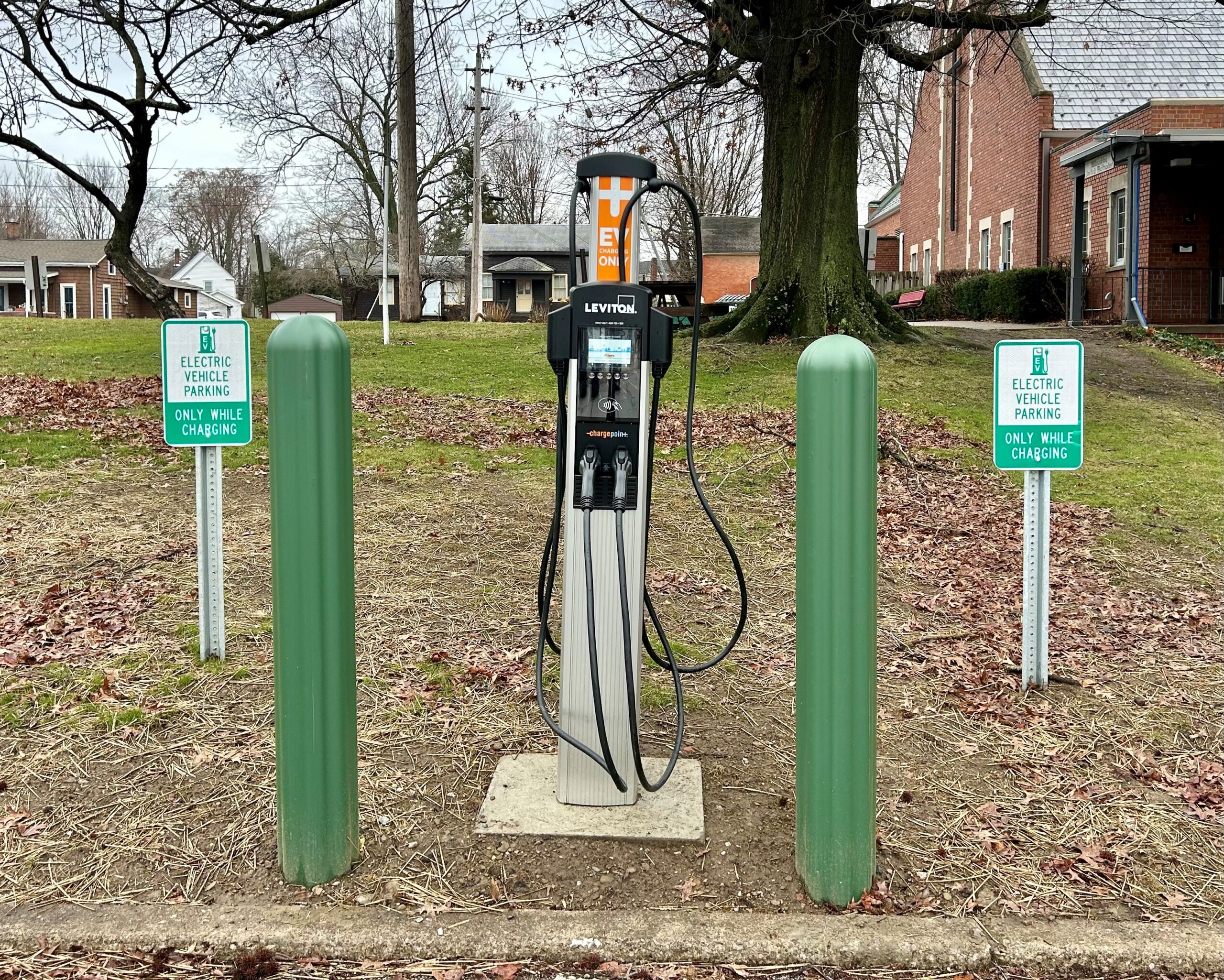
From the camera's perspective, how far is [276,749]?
10.8 feet

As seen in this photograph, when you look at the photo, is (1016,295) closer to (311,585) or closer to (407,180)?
(407,180)

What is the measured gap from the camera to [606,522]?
11.8 feet

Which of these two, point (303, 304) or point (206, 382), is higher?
point (303, 304)

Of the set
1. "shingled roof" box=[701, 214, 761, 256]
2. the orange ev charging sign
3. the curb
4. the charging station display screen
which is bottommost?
the curb

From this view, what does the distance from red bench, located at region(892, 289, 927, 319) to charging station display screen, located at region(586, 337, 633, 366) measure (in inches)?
1044

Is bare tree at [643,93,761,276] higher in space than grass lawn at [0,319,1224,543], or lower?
higher

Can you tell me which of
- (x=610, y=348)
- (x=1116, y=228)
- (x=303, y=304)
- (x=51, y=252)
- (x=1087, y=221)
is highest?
(x=51, y=252)

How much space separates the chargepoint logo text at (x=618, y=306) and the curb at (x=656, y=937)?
178 centimetres

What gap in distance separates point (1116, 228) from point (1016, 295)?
223cm

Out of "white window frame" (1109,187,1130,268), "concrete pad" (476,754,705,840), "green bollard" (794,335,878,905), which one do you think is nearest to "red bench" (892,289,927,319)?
"white window frame" (1109,187,1130,268)

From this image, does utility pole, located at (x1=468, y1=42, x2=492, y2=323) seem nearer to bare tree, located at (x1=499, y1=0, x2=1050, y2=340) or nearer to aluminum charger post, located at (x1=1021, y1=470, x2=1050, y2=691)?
bare tree, located at (x1=499, y1=0, x2=1050, y2=340)

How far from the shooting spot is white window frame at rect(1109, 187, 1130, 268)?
21.9 meters

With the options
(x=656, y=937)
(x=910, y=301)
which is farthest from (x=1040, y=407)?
(x=910, y=301)

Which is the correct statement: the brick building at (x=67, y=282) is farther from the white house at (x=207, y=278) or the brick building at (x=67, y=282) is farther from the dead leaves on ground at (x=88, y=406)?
the dead leaves on ground at (x=88, y=406)
